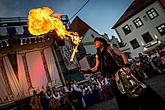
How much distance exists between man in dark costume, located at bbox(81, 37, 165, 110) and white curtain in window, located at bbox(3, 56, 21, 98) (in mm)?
11952

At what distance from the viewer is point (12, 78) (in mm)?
15922

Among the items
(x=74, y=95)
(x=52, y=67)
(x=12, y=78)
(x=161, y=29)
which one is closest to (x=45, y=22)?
(x=74, y=95)

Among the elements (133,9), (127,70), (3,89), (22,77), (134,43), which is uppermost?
(133,9)

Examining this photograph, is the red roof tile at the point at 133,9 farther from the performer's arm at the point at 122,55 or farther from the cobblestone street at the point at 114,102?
the performer's arm at the point at 122,55

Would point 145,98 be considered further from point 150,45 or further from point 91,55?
point 150,45

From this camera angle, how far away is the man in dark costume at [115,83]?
4.20 metres

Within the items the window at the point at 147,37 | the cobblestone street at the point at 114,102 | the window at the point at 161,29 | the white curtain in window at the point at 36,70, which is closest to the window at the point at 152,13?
the window at the point at 161,29

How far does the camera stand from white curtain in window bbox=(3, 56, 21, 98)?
15.6 m

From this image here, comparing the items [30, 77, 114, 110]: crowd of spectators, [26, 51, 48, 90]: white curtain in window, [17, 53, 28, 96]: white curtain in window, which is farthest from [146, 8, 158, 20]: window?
[30, 77, 114, 110]: crowd of spectators

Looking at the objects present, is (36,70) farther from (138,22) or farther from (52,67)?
(138,22)

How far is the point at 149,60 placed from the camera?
58.6ft

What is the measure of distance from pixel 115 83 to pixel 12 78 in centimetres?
1284

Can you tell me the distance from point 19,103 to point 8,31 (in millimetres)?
6563

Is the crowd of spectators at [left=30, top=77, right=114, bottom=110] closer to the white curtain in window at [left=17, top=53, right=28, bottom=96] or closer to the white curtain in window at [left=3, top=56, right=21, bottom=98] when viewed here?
the white curtain in window at [left=3, top=56, right=21, bottom=98]
